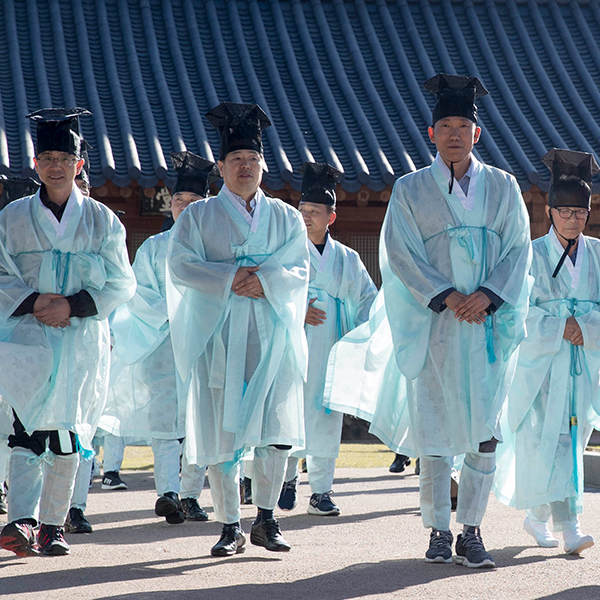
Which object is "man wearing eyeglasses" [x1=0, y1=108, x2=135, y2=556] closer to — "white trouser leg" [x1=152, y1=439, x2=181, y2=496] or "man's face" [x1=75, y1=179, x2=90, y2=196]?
"man's face" [x1=75, y1=179, x2=90, y2=196]

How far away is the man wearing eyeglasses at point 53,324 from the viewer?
4.96 m

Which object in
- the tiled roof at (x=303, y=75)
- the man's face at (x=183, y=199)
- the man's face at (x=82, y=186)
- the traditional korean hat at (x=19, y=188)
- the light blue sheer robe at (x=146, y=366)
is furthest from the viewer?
the tiled roof at (x=303, y=75)

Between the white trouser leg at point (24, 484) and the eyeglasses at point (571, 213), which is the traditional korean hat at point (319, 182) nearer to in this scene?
the eyeglasses at point (571, 213)

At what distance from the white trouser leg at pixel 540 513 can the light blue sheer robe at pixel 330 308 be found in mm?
1859

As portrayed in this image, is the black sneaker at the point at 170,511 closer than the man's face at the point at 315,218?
Yes

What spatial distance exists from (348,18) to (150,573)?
41.8 feet

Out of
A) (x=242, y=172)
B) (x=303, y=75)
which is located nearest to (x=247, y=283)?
(x=242, y=172)

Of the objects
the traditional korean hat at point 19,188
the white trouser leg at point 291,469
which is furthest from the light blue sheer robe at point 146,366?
the traditional korean hat at point 19,188

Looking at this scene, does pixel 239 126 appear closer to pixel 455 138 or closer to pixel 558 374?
pixel 455 138

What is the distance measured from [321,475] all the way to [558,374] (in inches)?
79.3

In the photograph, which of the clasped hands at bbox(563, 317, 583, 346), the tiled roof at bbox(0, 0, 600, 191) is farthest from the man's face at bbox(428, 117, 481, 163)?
the tiled roof at bbox(0, 0, 600, 191)

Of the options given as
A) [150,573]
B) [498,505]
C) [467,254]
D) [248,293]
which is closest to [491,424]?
[467,254]

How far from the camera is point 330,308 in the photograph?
24.1 ft

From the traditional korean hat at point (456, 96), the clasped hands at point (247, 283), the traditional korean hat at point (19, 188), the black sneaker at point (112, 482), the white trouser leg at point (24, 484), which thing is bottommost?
the black sneaker at point (112, 482)
